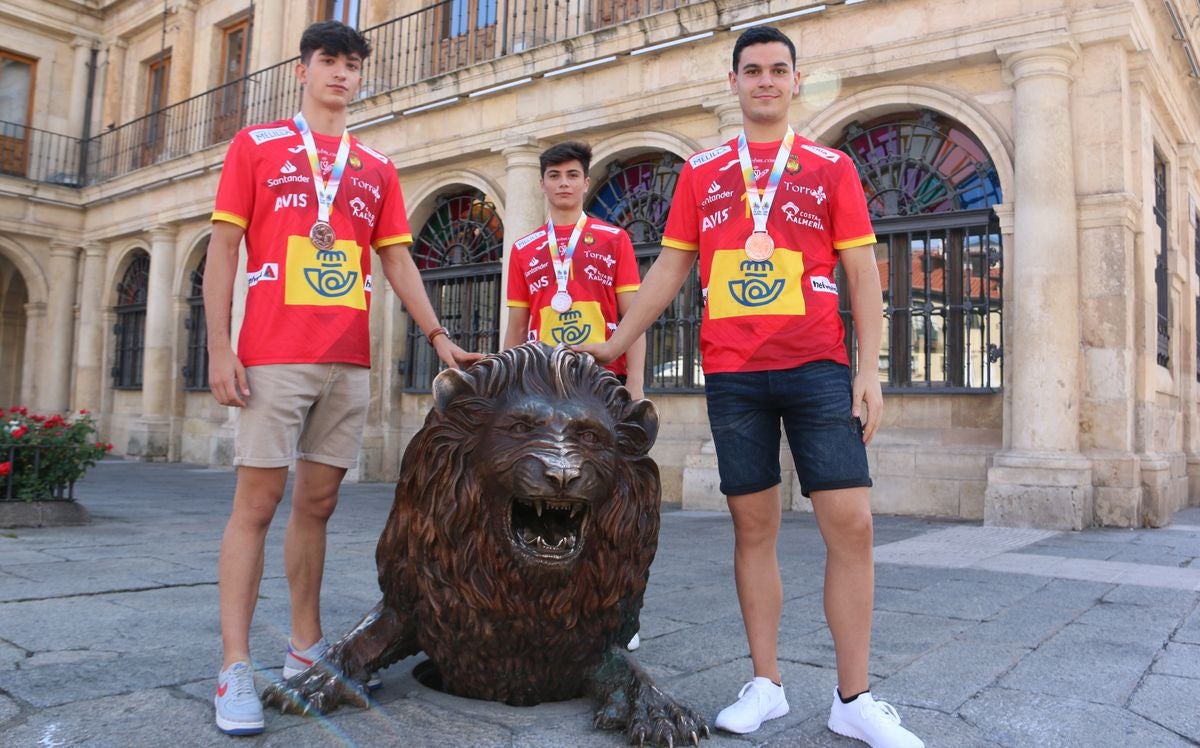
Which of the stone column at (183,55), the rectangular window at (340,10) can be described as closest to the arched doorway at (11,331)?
the stone column at (183,55)

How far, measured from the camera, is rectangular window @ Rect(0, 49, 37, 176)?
60.2 feet

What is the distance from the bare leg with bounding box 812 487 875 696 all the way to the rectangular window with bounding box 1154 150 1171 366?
331 inches

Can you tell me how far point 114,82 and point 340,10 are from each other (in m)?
7.60

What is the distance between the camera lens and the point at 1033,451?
718 cm

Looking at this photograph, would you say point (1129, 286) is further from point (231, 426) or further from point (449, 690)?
point (231, 426)

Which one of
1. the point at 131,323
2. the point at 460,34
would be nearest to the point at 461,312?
the point at 460,34

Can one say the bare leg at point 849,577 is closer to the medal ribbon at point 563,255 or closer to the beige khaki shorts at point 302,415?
the beige khaki shorts at point 302,415

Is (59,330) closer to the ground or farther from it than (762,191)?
farther from it

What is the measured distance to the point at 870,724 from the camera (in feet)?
7.26

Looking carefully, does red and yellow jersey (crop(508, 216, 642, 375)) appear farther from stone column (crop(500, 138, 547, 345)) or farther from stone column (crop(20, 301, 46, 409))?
stone column (crop(20, 301, 46, 409))

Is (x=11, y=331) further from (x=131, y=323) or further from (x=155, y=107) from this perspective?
(x=155, y=107)

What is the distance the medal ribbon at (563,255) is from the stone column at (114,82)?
18.8 meters

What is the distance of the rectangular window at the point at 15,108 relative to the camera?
722 inches

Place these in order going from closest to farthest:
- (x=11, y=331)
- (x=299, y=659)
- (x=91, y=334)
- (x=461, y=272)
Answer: (x=299, y=659) < (x=461, y=272) < (x=91, y=334) < (x=11, y=331)
